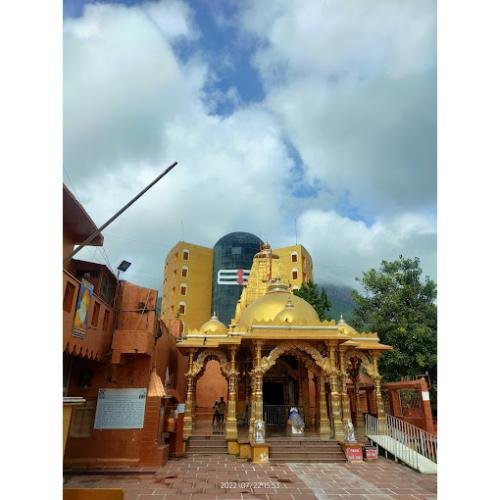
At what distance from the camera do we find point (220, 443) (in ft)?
45.3

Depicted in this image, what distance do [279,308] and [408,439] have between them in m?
7.48

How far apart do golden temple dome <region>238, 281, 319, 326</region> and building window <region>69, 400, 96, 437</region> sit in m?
7.28

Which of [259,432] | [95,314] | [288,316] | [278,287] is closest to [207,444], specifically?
[259,432]

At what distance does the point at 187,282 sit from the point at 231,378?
3122 centimetres

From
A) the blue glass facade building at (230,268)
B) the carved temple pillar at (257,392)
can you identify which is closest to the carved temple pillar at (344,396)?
the carved temple pillar at (257,392)

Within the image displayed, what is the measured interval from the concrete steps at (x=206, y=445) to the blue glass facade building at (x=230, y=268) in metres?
29.7

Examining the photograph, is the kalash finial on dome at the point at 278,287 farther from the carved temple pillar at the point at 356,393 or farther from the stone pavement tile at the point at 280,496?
the stone pavement tile at the point at 280,496

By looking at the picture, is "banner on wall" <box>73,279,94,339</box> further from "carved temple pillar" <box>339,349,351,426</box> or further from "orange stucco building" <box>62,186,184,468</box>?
"carved temple pillar" <box>339,349,351,426</box>

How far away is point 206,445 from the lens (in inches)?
540

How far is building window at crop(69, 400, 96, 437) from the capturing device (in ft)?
35.3

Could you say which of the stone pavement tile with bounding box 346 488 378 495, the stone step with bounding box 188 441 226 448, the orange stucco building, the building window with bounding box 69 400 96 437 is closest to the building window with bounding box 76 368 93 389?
the orange stucco building

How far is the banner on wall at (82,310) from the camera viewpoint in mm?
8672

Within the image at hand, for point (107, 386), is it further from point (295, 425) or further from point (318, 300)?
point (318, 300)
